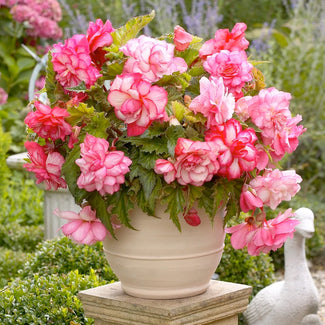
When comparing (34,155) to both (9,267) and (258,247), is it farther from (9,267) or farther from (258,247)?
(9,267)

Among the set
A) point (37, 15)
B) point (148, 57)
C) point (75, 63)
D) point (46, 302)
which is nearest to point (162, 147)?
point (148, 57)

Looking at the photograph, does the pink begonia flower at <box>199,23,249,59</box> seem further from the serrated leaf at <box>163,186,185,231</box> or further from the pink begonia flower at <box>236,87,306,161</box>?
the serrated leaf at <box>163,186,185,231</box>

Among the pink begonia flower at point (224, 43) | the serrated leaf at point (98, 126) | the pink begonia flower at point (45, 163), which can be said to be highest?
the pink begonia flower at point (224, 43)

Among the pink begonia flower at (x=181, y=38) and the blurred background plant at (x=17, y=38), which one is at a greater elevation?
the pink begonia flower at (x=181, y=38)

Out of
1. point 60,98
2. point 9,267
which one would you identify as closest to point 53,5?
point 9,267

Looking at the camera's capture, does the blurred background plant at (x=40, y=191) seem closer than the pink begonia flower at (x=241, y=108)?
No

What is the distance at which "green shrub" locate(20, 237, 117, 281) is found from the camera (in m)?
3.30

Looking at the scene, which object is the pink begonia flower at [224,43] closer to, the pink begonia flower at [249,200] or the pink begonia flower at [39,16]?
the pink begonia flower at [249,200]

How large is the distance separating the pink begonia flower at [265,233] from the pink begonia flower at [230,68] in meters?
0.39

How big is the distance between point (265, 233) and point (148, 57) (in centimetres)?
61

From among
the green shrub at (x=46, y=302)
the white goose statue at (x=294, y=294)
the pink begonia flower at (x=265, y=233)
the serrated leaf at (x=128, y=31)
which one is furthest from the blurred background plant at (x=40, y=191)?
the serrated leaf at (x=128, y=31)

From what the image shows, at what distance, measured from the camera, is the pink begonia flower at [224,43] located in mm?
2018

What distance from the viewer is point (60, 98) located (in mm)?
2002

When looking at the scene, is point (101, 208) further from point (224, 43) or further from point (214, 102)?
point (224, 43)
